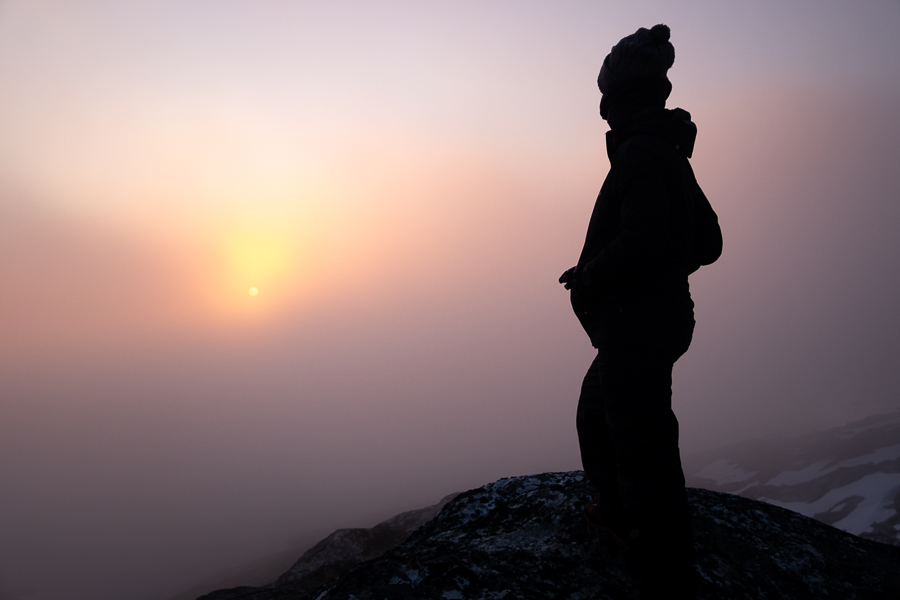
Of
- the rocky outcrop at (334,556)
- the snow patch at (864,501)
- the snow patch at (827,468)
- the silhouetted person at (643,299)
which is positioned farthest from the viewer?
the snow patch at (827,468)

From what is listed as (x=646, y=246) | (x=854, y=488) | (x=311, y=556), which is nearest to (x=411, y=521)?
(x=311, y=556)

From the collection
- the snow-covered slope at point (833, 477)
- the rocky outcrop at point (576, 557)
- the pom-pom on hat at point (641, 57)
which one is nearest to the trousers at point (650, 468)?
the rocky outcrop at point (576, 557)

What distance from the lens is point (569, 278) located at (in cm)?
362

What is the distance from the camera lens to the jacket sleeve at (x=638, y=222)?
3072 mm

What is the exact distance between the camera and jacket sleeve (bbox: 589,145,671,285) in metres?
3.07

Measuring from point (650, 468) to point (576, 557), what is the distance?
3.27 feet

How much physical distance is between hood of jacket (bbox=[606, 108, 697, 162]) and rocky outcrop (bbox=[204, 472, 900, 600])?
3.16 m

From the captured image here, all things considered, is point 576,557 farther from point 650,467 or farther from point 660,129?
point 660,129

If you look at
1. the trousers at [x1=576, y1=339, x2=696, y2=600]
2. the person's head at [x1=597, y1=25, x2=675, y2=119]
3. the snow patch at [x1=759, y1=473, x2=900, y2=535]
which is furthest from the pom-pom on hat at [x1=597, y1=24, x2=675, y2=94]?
the snow patch at [x1=759, y1=473, x2=900, y2=535]

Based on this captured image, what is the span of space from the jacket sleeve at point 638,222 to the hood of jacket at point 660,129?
0.27 m

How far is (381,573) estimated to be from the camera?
3211mm

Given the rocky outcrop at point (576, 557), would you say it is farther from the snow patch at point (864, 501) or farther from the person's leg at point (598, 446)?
the snow patch at point (864, 501)

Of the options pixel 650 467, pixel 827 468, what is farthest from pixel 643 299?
pixel 827 468

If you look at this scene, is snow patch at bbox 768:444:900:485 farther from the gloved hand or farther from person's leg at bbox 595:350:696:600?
the gloved hand
